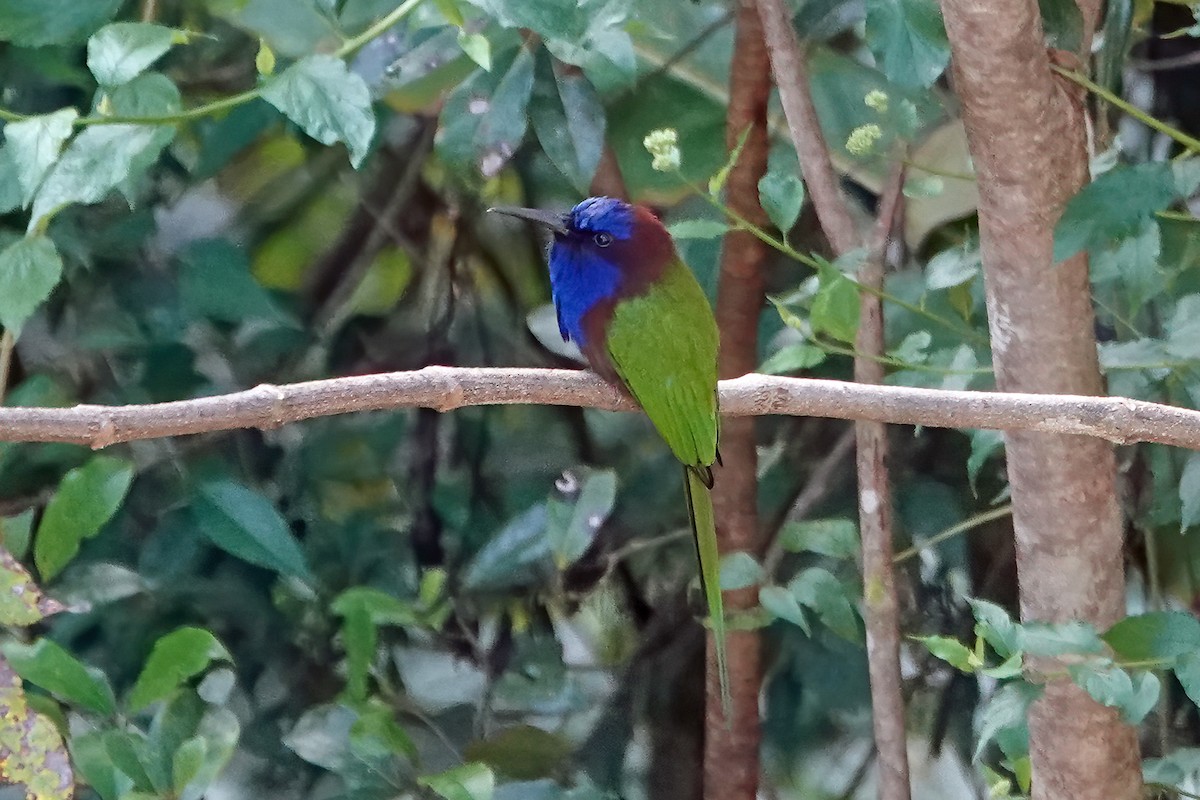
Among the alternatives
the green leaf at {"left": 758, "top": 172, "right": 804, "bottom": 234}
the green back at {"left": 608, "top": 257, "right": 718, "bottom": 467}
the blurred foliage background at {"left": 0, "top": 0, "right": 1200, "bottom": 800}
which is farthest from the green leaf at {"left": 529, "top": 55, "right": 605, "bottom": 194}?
the green leaf at {"left": 758, "top": 172, "right": 804, "bottom": 234}

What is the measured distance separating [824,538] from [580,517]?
0.29m

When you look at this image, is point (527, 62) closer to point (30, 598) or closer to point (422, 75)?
point (422, 75)

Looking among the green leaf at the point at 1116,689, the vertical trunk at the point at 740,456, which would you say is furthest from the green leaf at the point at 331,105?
the green leaf at the point at 1116,689

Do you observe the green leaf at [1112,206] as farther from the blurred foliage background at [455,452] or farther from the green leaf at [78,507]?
the green leaf at [78,507]

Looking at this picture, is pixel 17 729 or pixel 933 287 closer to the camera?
pixel 17 729

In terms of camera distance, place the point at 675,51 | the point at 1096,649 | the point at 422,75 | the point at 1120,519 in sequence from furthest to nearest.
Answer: the point at 675,51, the point at 422,75, the point at 1120,519, the point at 1096,649

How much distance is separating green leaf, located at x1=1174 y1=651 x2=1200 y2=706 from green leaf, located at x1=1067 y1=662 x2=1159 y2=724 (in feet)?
0.08

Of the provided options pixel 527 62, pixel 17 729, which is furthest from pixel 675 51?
pixel 17 729

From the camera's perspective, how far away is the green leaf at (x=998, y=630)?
0.96m

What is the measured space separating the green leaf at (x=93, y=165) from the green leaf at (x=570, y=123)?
0.42 m

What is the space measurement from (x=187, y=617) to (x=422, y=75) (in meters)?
0.74

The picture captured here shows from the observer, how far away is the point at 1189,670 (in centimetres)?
97

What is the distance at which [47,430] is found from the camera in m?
0.80

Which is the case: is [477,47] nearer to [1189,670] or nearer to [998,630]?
[998,630]
